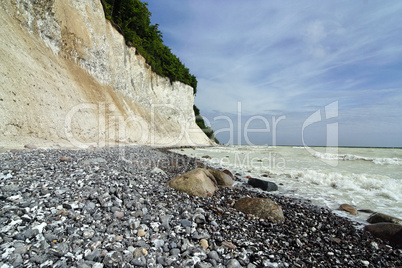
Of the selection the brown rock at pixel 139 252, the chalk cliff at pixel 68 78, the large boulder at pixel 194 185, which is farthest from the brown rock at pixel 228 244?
the chalk cliff at pixel 68 78

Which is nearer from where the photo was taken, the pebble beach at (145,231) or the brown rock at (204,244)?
the pebble beach at (145,231)

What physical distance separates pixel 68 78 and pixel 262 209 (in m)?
14.3

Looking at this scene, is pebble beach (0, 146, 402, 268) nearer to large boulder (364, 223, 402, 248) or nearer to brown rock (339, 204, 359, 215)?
large boulder (364, 223, 402, 248)

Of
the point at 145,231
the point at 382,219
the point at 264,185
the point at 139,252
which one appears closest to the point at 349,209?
the point at 382,219

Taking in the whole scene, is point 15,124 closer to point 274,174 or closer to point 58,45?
point 58,45

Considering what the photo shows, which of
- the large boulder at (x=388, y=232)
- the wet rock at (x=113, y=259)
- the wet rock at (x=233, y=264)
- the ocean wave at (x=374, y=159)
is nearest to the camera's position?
the wet rock at (x=113, y=259)

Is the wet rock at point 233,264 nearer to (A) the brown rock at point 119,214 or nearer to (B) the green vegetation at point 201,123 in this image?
(A) the brown rock at point 119,214

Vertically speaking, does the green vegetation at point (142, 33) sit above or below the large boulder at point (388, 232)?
A: above

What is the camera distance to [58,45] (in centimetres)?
1231

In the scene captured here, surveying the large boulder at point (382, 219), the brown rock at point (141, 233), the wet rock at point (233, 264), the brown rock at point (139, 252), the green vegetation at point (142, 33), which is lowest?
the large boulder at point (382, 219)

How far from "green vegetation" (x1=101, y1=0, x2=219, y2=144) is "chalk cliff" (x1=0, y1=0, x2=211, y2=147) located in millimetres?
1766

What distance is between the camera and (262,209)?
11.5 feet

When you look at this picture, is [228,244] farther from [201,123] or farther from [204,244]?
[201,123]

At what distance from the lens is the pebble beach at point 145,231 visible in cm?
187
